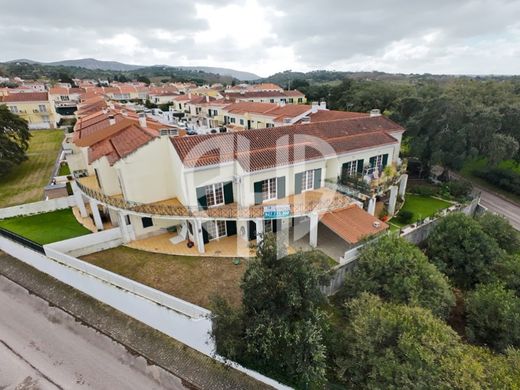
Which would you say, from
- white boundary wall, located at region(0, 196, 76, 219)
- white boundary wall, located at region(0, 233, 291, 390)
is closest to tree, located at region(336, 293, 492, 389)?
white boundary wall, located at region(0, 233, 291, 390)

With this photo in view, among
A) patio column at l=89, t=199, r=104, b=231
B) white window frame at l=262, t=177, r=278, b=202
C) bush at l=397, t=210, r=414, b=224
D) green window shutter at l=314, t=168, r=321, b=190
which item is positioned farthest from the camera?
bush at l=397, t=210, r=414, b=224

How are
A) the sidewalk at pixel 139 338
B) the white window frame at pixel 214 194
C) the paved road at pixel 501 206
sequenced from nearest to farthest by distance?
1. the sidewalk at pixel 139 338
2. the white window frame at pixel 214 194
3. the paved road at pixel 501 206

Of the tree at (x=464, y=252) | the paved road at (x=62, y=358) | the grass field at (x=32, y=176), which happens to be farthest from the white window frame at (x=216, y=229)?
the grass field at (x=32, y=176)

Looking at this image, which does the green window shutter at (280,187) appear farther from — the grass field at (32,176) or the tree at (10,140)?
the tree at (10,140)

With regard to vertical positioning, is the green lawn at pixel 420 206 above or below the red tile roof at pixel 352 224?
below

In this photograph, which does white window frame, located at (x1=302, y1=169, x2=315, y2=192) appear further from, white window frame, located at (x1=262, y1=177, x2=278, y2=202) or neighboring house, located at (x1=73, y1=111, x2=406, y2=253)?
white window frame, located at (x1=262, y1=177, x2=278, y2=202)

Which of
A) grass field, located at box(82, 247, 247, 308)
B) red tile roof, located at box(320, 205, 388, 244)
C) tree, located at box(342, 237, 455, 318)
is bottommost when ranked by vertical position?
grass field, located at box(82, 247, 247, 308)

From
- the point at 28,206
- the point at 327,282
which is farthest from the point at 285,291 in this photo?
the point at 28,206
